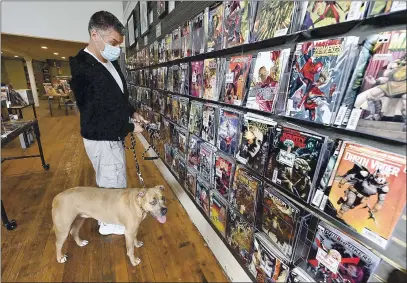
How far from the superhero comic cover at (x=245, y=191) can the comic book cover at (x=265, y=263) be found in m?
0.12


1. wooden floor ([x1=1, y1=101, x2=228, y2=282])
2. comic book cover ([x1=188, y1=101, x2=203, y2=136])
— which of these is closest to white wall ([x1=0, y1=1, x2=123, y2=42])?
wooden floor ([x1=1, y1=101, x2=228, y2=282])

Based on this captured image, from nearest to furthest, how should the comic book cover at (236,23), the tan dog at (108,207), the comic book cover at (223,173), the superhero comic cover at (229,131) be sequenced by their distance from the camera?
the comic book cover at (236,23) < the superhero comic cover at (229,131) < the comic book cover at (223,173) < the tan dog at (108,207)

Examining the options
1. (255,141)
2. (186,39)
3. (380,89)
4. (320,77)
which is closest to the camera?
(380,89)

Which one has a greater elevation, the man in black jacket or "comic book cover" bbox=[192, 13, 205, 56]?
"comic book cover" bbox=[192, 13, 205, 56]

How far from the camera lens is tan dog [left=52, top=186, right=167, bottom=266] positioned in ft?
4.77

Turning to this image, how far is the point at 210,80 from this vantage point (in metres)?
1.46

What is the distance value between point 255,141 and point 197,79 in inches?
31.7

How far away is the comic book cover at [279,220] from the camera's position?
2.98 ft

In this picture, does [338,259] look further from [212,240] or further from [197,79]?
[197,79]

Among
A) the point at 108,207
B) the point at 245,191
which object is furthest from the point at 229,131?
the point at 108,207

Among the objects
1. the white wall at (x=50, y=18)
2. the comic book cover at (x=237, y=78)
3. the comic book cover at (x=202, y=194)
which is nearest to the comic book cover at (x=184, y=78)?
the comic book cover at (x=237, y=78)

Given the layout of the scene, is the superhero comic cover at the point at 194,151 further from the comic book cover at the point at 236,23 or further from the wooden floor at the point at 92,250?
the comic book cover at the point at 236,23

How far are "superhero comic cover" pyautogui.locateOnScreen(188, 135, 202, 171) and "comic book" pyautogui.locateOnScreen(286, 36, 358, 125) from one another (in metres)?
1.00

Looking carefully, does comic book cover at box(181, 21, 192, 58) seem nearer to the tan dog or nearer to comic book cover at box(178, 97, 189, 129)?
comic book cover at box(178, 97, 189, 129)
